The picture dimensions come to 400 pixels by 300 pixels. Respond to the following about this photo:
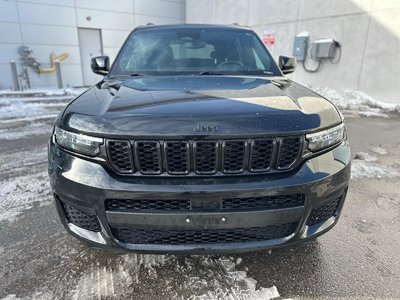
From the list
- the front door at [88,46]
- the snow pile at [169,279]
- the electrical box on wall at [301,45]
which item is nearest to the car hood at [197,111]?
the snow pile at [169,279]

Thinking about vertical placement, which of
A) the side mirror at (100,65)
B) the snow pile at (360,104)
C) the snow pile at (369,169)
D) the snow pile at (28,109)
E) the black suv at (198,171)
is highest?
the side mirror at (100,65)

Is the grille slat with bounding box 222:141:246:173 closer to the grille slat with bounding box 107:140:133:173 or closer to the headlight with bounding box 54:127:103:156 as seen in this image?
the grille slat with bounding box 107:140:133:173

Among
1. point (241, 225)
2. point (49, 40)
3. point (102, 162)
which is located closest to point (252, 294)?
point (241, 225)

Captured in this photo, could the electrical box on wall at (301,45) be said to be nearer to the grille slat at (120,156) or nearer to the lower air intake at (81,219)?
the grille slat at (120,156)

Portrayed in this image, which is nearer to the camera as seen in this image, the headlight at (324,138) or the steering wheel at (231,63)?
the headlight at (324,138)

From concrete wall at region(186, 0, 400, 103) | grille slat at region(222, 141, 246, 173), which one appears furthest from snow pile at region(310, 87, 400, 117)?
grille slat at region(222, 141, 246, 173)

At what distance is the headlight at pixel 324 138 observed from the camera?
1.77 m

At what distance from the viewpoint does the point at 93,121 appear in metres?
1.71

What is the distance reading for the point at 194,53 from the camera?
3.08 metres

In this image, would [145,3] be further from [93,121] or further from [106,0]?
[93,121]

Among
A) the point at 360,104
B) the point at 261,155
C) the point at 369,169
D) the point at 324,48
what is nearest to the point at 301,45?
the point at 324,48

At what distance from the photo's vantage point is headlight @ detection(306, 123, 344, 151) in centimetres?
177

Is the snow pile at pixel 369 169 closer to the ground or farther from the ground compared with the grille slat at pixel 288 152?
closer to the ground

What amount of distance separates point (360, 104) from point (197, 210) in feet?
29.6
